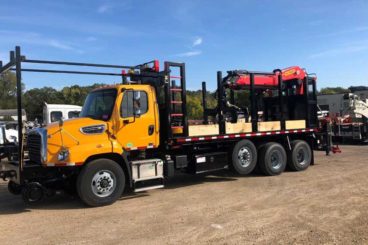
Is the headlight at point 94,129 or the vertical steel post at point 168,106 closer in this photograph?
the headlight at point 94,129

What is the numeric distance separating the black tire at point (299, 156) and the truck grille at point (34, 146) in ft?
26.3

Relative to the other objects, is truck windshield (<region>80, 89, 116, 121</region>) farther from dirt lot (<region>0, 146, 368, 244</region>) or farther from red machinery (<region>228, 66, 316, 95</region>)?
red machinery (<region>228, 66, 316, 95</region>)

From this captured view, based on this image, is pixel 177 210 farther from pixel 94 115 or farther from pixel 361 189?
pixel 361 189

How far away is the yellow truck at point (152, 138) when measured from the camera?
29.6 feet

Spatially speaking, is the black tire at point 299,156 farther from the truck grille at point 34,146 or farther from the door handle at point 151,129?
the truck grille at point 34,146

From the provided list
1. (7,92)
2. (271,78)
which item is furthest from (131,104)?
(7,92)

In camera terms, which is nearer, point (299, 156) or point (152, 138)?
point (152, 138)

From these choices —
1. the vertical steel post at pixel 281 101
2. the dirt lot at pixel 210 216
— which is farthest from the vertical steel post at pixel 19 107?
the vertical steel post at pixel 281 101

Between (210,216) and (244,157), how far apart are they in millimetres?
4692

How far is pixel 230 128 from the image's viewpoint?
39.7 feet

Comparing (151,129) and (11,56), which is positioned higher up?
(11,56)

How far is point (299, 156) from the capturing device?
14.1 metres

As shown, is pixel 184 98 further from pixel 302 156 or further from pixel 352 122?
pixel 352 122

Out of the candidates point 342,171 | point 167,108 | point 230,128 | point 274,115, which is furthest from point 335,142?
point 167,108
